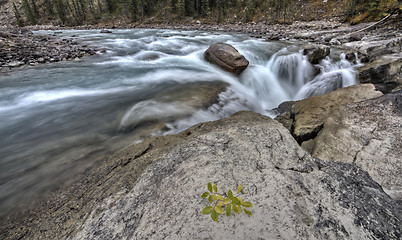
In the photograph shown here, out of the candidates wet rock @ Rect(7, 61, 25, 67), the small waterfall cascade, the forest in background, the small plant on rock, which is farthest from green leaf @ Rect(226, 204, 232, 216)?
the forest in background

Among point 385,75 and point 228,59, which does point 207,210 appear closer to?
point 228,59

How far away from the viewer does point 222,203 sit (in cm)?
144

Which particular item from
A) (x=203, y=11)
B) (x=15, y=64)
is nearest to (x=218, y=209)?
(x=15, y=64)

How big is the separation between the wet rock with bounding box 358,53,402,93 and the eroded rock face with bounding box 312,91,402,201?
9.63ft

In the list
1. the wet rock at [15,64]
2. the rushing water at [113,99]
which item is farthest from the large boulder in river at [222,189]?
the wet rock at [15,64]

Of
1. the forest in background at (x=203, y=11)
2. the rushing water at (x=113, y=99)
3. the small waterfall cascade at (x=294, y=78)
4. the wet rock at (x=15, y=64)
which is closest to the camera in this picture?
the rushing water at (x=113, y=99)

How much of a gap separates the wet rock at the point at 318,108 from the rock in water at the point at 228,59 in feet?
12.1

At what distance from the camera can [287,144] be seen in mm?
2223

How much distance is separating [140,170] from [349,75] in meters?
8.23

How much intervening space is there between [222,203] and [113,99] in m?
5.29

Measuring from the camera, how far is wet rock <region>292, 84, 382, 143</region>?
10.5ft

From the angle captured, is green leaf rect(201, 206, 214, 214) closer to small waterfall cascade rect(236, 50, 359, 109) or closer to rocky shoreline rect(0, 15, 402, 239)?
rocky shoreline rect(0, 15, 402, 239)

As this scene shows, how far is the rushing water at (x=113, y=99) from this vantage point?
3127mm

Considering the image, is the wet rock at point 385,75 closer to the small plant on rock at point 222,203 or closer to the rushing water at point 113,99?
the rushing water at point 113,99
